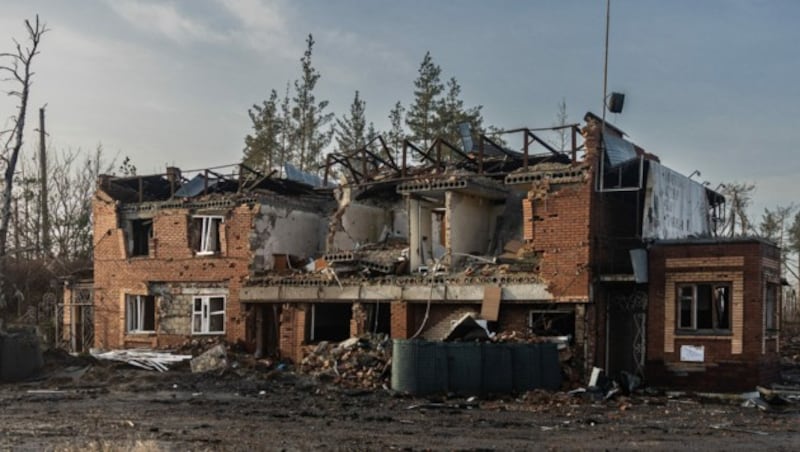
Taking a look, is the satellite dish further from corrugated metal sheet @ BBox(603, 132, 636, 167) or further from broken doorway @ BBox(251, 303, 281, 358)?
broken doorway @ BBox(251, 303, 281, 358)

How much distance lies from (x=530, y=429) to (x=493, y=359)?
506cm

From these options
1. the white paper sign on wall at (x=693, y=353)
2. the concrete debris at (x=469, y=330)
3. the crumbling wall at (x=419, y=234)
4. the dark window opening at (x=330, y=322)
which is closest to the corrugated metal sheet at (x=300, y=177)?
the dark window opening at (x=330, y=322)

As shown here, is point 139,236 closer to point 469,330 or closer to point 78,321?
point 78,321

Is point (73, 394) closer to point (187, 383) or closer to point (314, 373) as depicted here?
point (187, 383)

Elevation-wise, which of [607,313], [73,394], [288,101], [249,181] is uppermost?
[288,101]

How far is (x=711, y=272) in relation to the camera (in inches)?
811

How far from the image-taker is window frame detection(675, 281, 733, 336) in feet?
67.2

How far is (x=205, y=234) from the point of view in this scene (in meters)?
28.1

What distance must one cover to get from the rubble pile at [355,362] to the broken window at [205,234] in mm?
6424

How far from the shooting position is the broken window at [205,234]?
91.9 feet

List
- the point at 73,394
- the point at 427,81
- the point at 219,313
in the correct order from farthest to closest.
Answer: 1. the point at 427,81
2. the point at 219,313
3. the point at 73,394

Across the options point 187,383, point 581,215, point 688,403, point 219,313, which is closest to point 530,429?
point 688,403

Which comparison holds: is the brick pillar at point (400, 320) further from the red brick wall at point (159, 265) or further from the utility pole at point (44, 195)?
the utility pole at point (44, 195)

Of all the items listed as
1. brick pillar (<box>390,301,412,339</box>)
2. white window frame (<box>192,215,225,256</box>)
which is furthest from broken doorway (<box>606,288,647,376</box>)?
white window frame (<box>192,215,225,256</box>)
